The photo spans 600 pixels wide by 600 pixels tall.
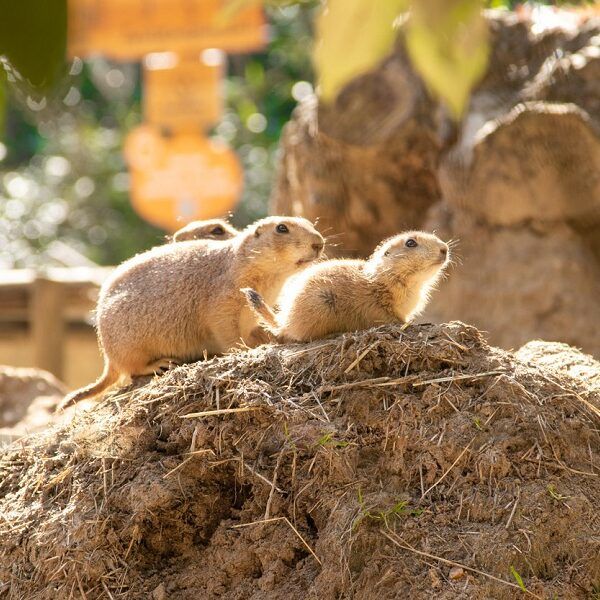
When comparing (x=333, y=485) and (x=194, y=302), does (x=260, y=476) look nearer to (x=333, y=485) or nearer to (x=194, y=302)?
(x=333, y=485)

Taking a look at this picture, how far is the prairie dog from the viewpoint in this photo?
208 inches

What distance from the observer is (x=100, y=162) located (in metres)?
14.6

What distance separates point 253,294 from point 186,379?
51cm

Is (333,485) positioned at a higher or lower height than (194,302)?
lower

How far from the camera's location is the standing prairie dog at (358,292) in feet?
12.7

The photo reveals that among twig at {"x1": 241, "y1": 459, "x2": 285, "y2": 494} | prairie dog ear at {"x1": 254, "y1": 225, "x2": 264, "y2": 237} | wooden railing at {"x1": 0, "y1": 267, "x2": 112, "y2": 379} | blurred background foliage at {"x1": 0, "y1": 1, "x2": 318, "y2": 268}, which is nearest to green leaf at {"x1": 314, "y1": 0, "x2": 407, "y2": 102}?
twig at {"x1": 241, "y1": 459, "x2": 285, "y2": 494}

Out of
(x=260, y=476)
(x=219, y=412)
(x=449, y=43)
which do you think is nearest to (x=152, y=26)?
(x=219, y=412)

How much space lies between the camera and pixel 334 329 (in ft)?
12.8

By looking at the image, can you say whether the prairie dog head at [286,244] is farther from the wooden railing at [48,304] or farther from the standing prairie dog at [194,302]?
the wooden railing at [48,304]

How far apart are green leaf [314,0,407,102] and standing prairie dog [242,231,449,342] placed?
2.94m

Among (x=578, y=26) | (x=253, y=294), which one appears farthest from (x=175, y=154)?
(x=253, y=294)

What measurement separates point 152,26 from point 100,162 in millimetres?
11052

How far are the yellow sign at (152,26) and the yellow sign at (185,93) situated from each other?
2.69 m

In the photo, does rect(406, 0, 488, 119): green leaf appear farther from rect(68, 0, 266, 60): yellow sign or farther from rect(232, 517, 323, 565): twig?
rect(232, 517, 323, 565): twig
